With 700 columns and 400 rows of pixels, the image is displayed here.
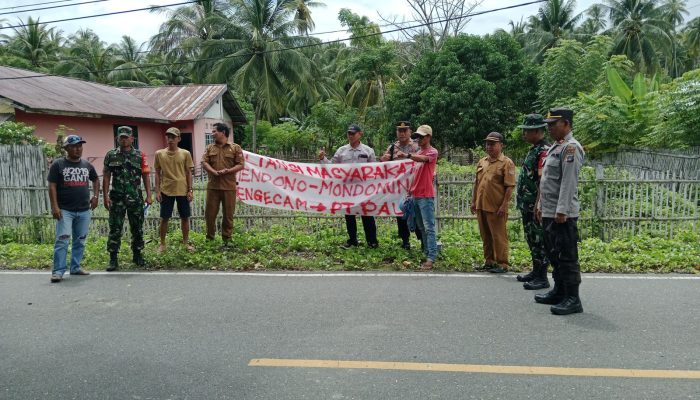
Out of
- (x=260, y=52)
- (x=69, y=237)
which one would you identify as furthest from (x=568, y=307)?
(x=260, y=52)

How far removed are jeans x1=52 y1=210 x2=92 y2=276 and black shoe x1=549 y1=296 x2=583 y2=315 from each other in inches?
219

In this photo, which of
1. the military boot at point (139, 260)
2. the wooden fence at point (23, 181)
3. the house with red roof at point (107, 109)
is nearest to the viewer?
the military boot at point (139, 260)

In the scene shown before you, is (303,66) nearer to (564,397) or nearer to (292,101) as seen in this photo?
(292,101)

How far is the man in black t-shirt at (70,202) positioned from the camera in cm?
659

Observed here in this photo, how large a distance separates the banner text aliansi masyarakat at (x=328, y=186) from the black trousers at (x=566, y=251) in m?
2.68

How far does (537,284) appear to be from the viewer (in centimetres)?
591

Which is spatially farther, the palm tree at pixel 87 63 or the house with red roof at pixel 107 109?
the palm tree at pixel 87 63

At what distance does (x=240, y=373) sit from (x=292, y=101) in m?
39.3

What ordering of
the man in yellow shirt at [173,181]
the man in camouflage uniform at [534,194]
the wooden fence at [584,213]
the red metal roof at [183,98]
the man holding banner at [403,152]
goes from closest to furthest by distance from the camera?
the man in camouflage uniform at [534,194], the man holding banner at [403,152], the man in yellow shirt at [173,181], the wooden fence at [584,213], the red metal roof at [183,98]

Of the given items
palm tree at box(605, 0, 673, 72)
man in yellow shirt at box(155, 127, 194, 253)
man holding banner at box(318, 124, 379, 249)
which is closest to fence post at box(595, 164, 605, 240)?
man holding banner at box(318, 124, 379, 249)

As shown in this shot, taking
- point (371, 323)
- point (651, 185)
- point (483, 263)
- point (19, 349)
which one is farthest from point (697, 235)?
point (19, 349)

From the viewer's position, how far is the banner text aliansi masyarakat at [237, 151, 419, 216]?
7.95 metres

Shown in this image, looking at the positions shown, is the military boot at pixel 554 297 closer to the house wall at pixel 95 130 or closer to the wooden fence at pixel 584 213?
the wooden fence at pixel 584 213

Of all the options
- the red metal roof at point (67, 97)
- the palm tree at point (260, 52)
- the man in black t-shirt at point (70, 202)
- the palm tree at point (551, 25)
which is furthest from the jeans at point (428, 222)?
the palm tree at point (551, 25)
